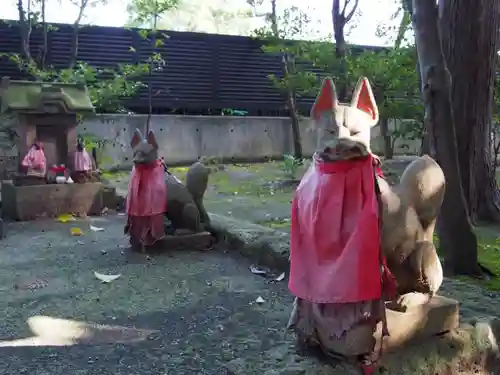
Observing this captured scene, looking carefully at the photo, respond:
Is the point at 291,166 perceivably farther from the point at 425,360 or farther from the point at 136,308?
the point at 425,360

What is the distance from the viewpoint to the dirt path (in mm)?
2988

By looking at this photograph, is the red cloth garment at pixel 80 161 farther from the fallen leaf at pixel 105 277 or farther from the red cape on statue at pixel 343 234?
the red cape on statue at pixel 343 234

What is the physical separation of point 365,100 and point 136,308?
7.67 feet

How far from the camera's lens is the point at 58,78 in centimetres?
1109

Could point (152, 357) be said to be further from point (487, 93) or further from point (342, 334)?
point (487, 93)

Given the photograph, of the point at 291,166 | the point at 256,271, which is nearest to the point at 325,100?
the point at 256,271

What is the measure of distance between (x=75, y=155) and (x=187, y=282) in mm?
4168

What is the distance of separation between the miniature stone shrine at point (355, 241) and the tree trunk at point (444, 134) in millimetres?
1929

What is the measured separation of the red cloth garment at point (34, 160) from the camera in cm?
751

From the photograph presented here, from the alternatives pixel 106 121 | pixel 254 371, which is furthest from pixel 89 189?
pixel 254 371

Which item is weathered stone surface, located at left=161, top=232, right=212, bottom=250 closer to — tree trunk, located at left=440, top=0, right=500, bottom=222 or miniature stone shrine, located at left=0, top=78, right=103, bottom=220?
tree trunk, located at left=440, top=0, right=500, bottom=222

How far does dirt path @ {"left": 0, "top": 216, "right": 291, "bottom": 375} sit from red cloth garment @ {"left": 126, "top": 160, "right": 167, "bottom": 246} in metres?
0.26

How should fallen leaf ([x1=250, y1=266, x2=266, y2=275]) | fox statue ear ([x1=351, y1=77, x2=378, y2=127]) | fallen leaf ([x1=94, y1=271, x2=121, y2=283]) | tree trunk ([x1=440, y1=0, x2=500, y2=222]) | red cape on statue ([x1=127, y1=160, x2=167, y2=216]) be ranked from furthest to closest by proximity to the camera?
tree trunk ([x1=440, y1=0, x2=500, y2=222]), red cape on statue ([x1=127, y1=160, x2=167, y2=216]), fallen leaf ([x1=250, y1=266, x2=266, y2=275]), fallen leaf ([x1=94, y1=271, x2=121, y2=283]), fox statue ear ([x1=351, y1=77, x2=378, y2=127])

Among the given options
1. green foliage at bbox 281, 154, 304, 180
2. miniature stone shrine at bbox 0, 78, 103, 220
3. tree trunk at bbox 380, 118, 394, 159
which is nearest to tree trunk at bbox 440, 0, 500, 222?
miniature stone shrine at bbox 0, 78, 103, 220
